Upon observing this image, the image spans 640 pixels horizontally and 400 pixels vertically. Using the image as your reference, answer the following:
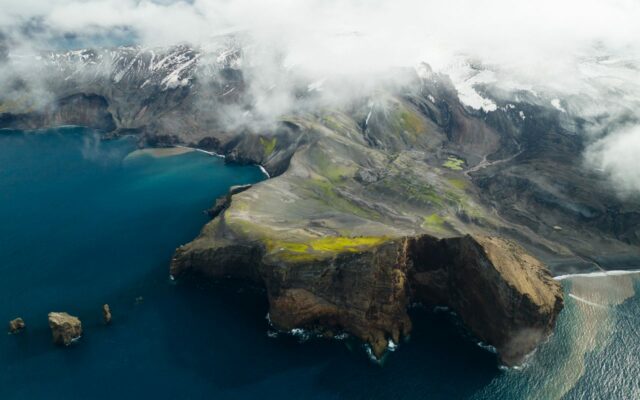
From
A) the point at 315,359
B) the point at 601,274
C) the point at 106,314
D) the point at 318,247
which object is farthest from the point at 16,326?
the point at 601,274

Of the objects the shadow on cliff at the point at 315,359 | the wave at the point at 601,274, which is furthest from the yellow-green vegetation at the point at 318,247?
the wave at the point at 601,274

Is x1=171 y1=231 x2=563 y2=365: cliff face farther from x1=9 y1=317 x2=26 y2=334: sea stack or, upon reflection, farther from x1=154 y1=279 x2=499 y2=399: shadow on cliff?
x1=9 y1=317 x2=26 y2=334: sea stack

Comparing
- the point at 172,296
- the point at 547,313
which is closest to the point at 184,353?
the point at 172,296

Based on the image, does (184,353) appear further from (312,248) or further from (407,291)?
(407,291)

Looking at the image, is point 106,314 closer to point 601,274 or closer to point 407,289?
point 407,289

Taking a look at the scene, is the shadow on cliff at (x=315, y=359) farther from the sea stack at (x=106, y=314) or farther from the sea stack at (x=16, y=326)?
the sea stack at (x=16, y=326)
